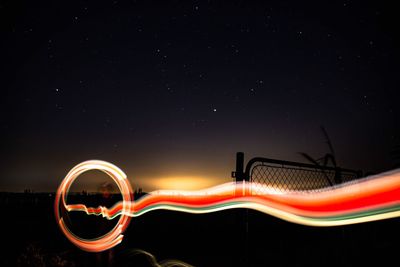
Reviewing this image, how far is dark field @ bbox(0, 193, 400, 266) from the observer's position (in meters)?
5.59

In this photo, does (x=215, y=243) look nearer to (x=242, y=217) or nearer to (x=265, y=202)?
(x=242, y=217)

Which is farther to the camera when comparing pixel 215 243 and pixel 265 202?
pixel 215 243

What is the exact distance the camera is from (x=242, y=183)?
174 inches

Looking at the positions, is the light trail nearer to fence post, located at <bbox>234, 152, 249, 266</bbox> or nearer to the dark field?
fence post, located at <bbox>234, 152, 249, 266</bbox>

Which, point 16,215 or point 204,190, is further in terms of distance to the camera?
point 16,215

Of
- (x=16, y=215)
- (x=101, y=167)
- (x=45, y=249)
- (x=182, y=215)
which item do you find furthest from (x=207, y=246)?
(x=16, y=215)

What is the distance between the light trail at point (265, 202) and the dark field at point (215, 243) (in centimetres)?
28

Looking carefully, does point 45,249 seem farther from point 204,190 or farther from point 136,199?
point 204,190

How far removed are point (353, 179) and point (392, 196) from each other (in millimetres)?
4070

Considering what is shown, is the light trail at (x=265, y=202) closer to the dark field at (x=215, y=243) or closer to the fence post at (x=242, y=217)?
the fence post at (x=242, y=217)

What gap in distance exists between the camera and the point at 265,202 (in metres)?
4.38

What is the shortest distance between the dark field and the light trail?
28 centimetres

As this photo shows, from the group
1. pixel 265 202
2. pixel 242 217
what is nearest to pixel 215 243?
pixel 242 217

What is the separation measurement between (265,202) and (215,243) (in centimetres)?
321
